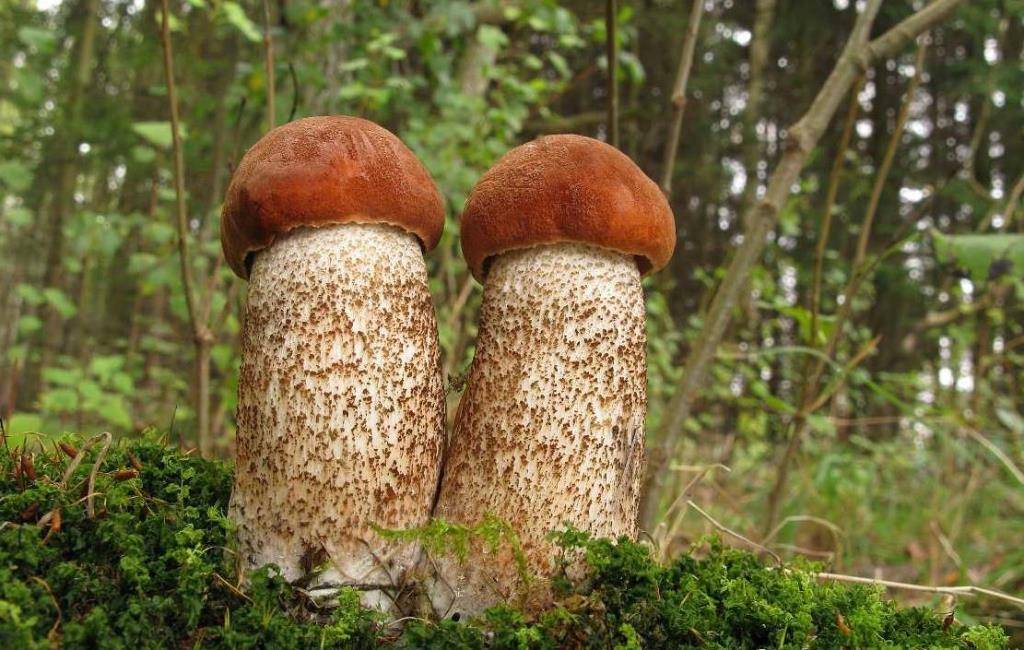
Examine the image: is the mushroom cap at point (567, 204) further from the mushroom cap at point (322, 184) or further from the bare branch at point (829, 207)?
the bare branch at point (829, 207)

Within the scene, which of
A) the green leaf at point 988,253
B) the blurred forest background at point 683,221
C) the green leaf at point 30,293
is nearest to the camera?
the green leaf at point 988,253

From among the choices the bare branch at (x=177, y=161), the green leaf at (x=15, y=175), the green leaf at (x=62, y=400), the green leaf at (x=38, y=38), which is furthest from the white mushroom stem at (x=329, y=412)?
the green leaf at (x=15, y=175)

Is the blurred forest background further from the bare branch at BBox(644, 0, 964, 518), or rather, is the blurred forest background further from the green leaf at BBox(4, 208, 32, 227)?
the green leaf at BBox(4, 208, 32, 227)

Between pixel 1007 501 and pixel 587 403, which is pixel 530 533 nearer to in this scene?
pixel 587 403

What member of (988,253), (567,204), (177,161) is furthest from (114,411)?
(988,253)

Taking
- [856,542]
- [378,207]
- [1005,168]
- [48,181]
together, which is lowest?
[856,542]

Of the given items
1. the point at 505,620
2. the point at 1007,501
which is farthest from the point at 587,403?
the point at 1007,501

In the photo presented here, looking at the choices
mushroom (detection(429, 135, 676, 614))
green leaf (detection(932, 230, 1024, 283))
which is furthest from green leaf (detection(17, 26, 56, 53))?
green leaf (detection(932, 230, 1024, 283))
